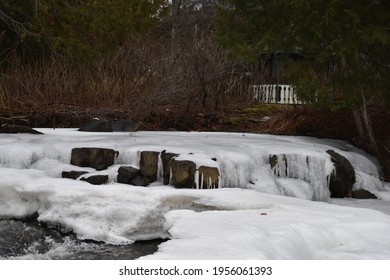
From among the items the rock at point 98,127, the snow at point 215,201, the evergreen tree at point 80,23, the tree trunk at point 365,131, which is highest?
the evergreen tree at point 80,23

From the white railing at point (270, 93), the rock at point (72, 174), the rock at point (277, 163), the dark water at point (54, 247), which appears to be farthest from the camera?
the white railing at point (270, 93)

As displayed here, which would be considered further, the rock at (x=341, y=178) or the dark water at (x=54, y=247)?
the rock at (x=341, y=178)

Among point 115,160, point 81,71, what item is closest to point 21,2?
point 81,71

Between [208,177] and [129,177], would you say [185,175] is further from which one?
[129,177]

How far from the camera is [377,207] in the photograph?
6.50 meters

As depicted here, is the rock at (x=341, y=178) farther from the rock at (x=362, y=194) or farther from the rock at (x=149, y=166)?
the rock at (x=149, y=166)

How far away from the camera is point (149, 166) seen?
6543mm

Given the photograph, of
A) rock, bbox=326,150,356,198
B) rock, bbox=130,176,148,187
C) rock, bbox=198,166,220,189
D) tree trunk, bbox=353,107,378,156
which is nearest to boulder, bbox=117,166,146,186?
rock, bbox=130,176,148,187

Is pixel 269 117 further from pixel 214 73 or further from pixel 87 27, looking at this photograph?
pixel 87 27

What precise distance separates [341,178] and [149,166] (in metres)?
2.88

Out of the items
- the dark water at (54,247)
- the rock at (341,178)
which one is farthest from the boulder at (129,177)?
the rock at (341,178)

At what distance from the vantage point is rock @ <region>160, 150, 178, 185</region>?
6.45 metres

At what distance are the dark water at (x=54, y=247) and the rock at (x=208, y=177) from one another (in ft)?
4.00

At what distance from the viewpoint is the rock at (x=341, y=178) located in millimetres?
7371
